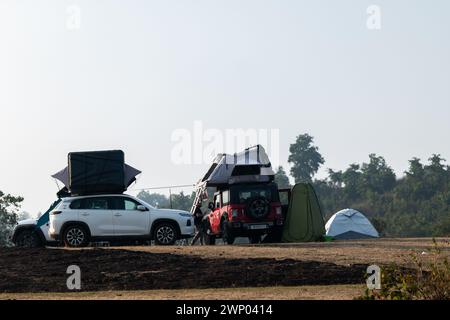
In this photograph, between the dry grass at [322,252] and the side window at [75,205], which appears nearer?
the dry grass at [322,252]

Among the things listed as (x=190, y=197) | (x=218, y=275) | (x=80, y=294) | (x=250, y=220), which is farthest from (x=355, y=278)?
(x=190, y=197)

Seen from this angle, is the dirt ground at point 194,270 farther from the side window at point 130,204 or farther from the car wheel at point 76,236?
the side window at point 130,204

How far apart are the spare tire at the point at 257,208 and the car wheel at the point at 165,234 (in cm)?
227

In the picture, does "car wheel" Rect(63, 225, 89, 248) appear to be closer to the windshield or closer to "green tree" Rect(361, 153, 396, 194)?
the windshield

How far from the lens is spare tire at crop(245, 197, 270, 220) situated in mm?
29766

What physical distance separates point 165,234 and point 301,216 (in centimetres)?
476

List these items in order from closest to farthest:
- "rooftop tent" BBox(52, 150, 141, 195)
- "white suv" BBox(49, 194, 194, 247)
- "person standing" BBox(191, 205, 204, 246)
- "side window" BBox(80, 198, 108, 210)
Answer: "white suv" BBox(49, 194, 194, 247), "side window" BBox(80, 198, 108, 210), "rooftop tent" BBox(52, 150, 141, 195), "person standing" BBox(191, 205, 204, 246)

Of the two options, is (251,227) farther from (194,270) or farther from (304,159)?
(304,159)

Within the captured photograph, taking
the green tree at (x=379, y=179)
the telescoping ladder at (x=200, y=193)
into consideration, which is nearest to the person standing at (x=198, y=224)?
the telescoping ladder at (x=200, y=193)

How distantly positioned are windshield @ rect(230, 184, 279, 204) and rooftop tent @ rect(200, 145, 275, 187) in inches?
36.5

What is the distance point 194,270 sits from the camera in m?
21.0

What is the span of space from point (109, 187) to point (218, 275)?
34.6 ft

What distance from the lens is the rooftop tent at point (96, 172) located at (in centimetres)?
2988

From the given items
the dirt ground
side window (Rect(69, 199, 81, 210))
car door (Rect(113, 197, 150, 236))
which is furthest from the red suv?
side window (Rect(69, 199, 81, 210))
